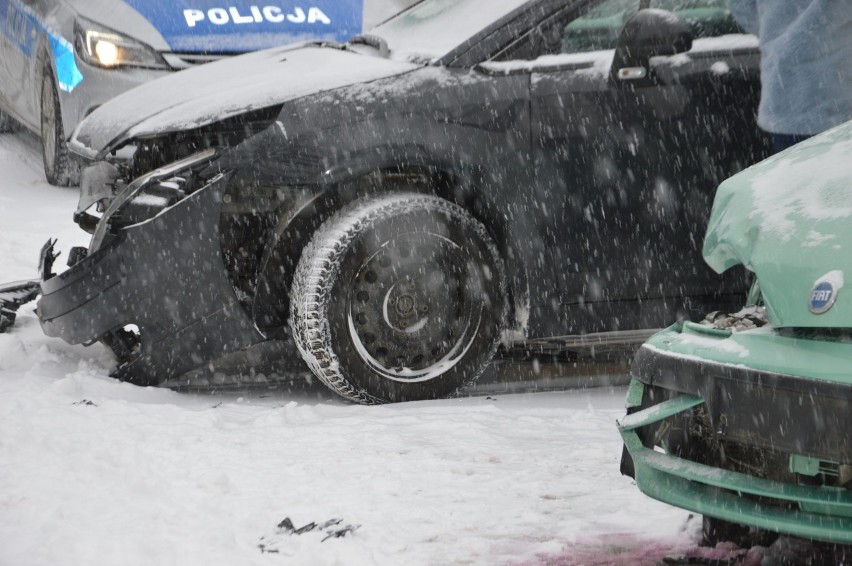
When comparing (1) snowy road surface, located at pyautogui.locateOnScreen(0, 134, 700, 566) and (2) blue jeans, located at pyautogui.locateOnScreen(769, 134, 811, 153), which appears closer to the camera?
(1) snowy road surface, located at pyautogui.locateOnScreen(0, 134, 700, 566)

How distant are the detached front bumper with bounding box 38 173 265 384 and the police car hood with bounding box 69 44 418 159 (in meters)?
0.38

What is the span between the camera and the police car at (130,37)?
7023mm

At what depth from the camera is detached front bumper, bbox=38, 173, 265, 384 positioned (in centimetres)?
395

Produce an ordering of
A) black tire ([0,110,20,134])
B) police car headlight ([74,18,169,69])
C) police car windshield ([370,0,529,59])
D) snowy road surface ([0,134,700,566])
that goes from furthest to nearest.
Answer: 1. black tire ([0,110,20,134])
2. police car headlight ([74,18,169,69])
3. police car windshield ([370,0,529,59])
4. snowy road surface ([0,134,700,566])

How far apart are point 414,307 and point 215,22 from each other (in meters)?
3.83

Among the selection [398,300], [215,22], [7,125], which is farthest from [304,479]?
Answer: [7,125]

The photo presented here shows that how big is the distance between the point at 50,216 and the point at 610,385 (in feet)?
14.7

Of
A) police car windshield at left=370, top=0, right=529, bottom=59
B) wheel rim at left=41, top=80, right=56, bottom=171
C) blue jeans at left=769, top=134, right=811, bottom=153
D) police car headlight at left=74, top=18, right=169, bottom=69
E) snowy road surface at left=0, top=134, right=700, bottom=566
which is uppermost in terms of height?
police car headlight at left=74, top=18, right=169, bottom=69

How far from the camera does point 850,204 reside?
2.33 metres

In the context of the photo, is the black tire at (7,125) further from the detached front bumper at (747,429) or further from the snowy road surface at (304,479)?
the detached front bumper at (747,429)

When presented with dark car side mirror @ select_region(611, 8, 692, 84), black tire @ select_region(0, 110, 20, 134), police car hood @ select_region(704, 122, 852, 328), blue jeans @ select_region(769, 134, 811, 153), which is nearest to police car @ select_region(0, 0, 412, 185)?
black tire @ select_region(0, 110, 20, 134)

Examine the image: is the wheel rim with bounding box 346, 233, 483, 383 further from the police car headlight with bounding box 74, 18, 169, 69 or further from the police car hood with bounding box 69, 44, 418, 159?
the police car headlight with bounding box 74, 18, 169, 69

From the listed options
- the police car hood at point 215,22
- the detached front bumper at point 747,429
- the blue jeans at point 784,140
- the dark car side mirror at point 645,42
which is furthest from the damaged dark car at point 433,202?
the police car hood at point 215,22

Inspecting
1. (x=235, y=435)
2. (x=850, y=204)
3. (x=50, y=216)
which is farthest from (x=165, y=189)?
(x=50, y=216)
